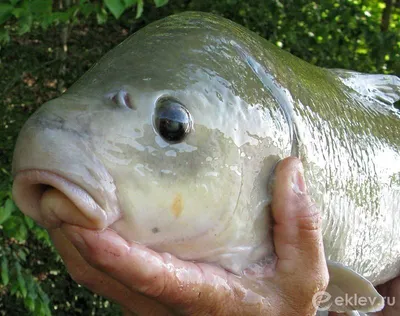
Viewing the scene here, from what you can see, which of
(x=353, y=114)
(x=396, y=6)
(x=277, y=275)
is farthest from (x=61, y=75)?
(x=277, y=275)

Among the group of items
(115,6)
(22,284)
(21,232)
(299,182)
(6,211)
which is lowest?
(22,284)

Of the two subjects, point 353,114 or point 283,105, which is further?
point 353,114

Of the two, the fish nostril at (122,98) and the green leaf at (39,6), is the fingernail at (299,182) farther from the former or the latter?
the green leaf at (39,6)

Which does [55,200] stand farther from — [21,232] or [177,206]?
[21,232]

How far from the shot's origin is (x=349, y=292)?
150cm

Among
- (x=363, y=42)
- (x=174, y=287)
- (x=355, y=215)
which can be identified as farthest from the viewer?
(x=363, y=42)

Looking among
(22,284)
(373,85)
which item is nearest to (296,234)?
(373,85)

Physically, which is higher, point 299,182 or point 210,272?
point 299,182

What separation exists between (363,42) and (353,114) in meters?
2.73

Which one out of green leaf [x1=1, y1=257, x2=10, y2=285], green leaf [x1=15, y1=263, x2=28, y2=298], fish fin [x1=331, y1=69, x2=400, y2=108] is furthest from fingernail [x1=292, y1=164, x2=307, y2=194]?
green leaf [x1=15, y1=263, x2=28, y2=298]

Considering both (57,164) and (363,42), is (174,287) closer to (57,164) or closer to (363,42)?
(57,164)

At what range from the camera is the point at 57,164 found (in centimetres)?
100

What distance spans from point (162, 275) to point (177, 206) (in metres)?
0.13

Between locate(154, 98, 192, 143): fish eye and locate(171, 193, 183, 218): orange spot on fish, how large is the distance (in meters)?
0.10
